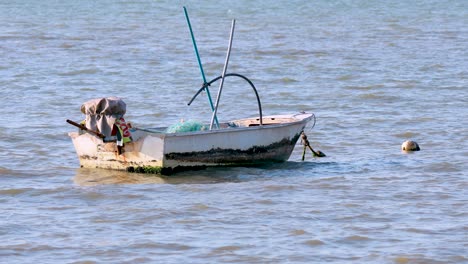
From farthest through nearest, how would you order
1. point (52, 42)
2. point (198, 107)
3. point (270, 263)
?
1. point (52, 42)
2. point (198, 107)
3. point (270, 263)

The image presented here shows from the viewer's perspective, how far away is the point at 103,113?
1468cm

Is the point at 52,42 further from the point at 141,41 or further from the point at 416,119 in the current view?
the point at 416,119

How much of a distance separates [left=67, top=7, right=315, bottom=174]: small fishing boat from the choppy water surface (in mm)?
167

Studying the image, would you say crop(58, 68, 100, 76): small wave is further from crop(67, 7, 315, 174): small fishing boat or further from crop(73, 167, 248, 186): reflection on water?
crop(73, 167, 248, 186): reflection on water

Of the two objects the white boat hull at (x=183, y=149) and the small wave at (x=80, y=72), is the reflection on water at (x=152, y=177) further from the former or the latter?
the small wave at (x=80, y=72)

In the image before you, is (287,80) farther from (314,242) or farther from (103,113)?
(314,242)

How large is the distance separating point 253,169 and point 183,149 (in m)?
1.09

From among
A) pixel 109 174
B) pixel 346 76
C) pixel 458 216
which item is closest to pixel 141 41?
pixel 346 76

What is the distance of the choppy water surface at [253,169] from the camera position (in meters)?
11.7

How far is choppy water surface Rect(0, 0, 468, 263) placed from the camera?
11.7m

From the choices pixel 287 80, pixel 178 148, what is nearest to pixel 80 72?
pixel 287 80

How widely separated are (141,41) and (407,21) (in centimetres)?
1365

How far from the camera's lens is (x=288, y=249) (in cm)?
1143

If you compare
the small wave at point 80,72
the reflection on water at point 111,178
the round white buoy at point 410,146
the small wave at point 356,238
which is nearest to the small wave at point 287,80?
the small wave at point 80,72
